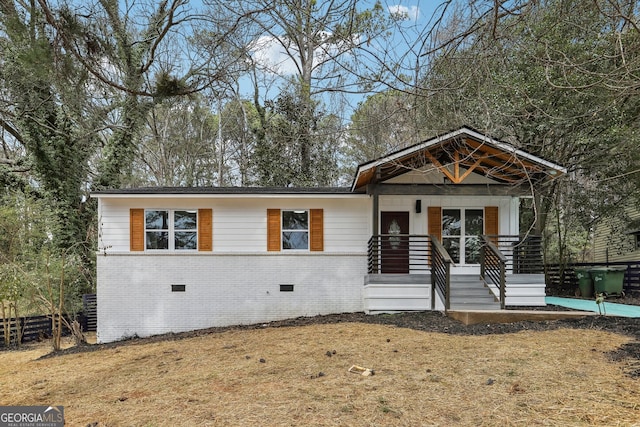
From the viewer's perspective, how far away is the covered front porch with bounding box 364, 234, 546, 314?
9.81 metres

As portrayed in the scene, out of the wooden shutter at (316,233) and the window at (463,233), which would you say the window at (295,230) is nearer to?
the wooden shutter at (316,233)

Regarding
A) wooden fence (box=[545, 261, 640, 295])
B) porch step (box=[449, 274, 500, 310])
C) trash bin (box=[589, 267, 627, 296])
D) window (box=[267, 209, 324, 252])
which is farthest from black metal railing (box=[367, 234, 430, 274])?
wooden fence (box=[545, 261, 640, 295])

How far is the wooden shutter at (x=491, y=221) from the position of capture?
1130 cm

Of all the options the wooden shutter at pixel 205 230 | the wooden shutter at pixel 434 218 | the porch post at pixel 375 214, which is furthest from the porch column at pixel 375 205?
the wooden shutter at pixel 205 230

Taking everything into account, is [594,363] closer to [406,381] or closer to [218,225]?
[406,381]

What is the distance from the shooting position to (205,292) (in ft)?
36.2

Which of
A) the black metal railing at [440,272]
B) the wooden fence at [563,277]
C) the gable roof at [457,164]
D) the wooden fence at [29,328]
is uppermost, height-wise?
the gable roof at [457,164]

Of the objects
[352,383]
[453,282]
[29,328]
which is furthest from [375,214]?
[29,328]

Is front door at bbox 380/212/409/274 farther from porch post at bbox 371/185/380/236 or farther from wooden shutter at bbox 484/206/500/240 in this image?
wooden shutter at bbox 484/206/500/240

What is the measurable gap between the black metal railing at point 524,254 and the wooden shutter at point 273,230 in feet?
17.0

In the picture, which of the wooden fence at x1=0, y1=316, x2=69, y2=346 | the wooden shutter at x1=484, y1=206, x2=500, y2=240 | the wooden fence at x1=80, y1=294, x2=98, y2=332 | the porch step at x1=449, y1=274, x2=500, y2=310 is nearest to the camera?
the porch step at x1=449, y1=274, x2=500, y2=310

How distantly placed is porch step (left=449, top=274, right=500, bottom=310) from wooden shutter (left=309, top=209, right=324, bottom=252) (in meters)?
3.44

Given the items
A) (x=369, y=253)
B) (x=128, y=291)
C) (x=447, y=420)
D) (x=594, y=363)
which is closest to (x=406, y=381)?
(x=447, y=420)

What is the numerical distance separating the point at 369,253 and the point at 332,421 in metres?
7.25
